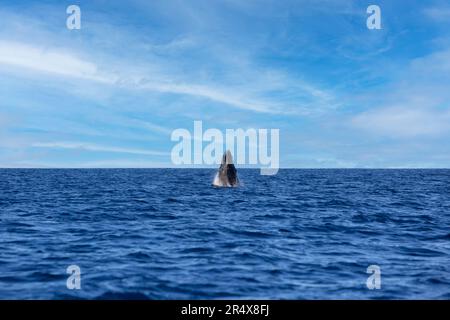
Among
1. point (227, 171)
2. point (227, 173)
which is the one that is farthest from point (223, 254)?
point (227, 173)

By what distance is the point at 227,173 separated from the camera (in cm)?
4597

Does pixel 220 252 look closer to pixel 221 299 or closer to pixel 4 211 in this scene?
pixel 221 299

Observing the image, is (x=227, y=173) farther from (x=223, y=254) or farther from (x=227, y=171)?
(x=223, y=254)

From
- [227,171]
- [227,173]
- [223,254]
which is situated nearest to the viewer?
[223,254]

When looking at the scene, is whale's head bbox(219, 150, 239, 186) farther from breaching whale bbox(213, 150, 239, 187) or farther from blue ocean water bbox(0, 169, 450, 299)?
blue ocean water bbox(0, 169, 450, 299)

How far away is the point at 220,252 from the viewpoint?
15680 mm

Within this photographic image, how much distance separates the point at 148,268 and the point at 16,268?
415cm

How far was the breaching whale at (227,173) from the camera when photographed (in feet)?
138

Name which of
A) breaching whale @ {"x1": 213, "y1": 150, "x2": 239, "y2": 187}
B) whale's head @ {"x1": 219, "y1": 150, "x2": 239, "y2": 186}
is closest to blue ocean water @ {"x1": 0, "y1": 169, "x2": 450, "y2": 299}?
whale's head @ {"x1": 219, "y1": 150, "x2": 239, "y2": 186}

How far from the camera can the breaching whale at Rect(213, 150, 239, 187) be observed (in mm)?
42088

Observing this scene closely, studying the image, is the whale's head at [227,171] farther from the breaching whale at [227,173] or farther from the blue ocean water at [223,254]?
the blue ocean water at [223,254]

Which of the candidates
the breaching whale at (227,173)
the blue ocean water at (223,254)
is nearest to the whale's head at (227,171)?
the breaching whale at (227,173)
